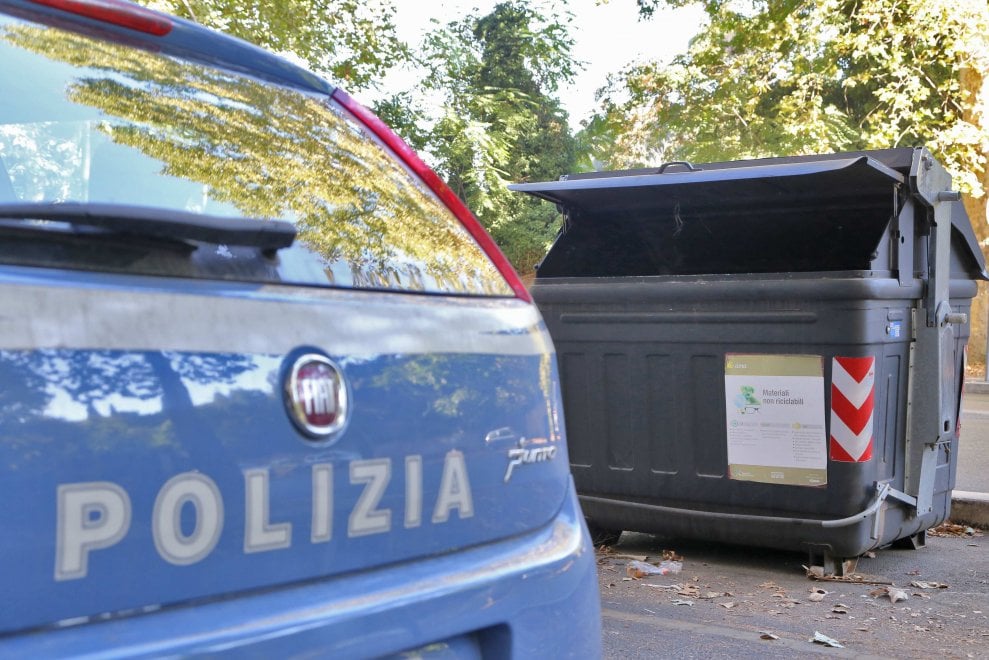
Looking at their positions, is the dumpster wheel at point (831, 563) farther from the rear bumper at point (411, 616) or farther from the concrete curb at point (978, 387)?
the concrete curb at point (978, 387)

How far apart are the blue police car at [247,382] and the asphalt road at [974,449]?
6593 mm

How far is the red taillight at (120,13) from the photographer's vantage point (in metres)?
1.76

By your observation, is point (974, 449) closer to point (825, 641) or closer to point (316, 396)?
point (825, 641)

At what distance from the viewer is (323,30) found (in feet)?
61.3

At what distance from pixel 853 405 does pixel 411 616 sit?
3.97 metres

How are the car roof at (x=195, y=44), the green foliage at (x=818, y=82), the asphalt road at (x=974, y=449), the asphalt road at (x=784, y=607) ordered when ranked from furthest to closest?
1. the green foliage at (x=818, y=82)
2. the asphalt road at (x=974, y=449)
3. the asphalt road at (x=784, y=607)
4. the car roof at (x=195, y=44)

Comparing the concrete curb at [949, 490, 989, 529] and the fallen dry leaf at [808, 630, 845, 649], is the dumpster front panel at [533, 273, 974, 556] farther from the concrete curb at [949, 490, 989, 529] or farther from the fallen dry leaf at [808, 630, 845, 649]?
the fallen dry leaf at [808, 630, 845, 649]

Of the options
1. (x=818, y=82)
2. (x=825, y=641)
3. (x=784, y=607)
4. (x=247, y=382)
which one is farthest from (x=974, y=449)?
(x=818, y=82)

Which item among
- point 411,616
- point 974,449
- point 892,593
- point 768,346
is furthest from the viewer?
point 974,449

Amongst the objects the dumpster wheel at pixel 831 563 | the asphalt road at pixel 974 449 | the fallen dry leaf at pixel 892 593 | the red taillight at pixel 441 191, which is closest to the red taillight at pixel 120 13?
the red taillight at pixel 441 191

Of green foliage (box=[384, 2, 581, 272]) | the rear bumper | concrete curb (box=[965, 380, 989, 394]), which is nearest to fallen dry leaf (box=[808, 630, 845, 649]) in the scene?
the rear bumper

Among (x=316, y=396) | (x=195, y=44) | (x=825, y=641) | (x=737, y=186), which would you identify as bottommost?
(x=825, y=641)

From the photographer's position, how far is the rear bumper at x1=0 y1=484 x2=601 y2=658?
1.40 metres

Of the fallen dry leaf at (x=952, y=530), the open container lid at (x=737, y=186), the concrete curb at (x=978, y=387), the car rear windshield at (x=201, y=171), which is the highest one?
the open container lid at (x=737, y=186)
